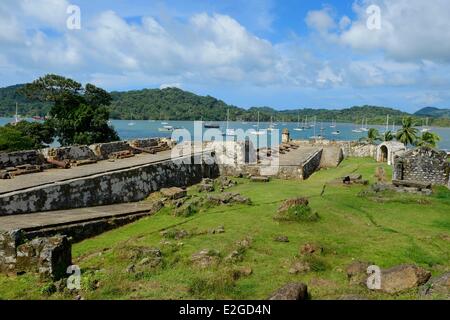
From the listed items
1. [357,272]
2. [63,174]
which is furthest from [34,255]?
[63,174]

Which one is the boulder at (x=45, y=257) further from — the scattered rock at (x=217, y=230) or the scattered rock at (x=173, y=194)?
the scattered rock at (x=173, y=194)

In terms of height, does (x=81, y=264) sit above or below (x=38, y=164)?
below

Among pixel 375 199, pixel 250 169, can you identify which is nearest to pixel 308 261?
pixel 375 199

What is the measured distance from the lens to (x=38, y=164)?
19266mm

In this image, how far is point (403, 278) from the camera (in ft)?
27.7

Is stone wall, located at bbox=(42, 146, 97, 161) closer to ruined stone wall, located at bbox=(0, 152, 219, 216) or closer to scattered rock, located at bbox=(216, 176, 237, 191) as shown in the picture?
ruined stone wall, located at bbox=(0, 152, 219, 216)

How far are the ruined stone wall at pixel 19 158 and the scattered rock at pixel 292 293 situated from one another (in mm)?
14587

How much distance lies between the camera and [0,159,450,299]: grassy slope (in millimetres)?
8484

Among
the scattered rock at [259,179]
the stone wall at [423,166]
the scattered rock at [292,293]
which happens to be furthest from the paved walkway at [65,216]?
the stone wall at [423,166]

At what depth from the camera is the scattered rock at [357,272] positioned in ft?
28.7
